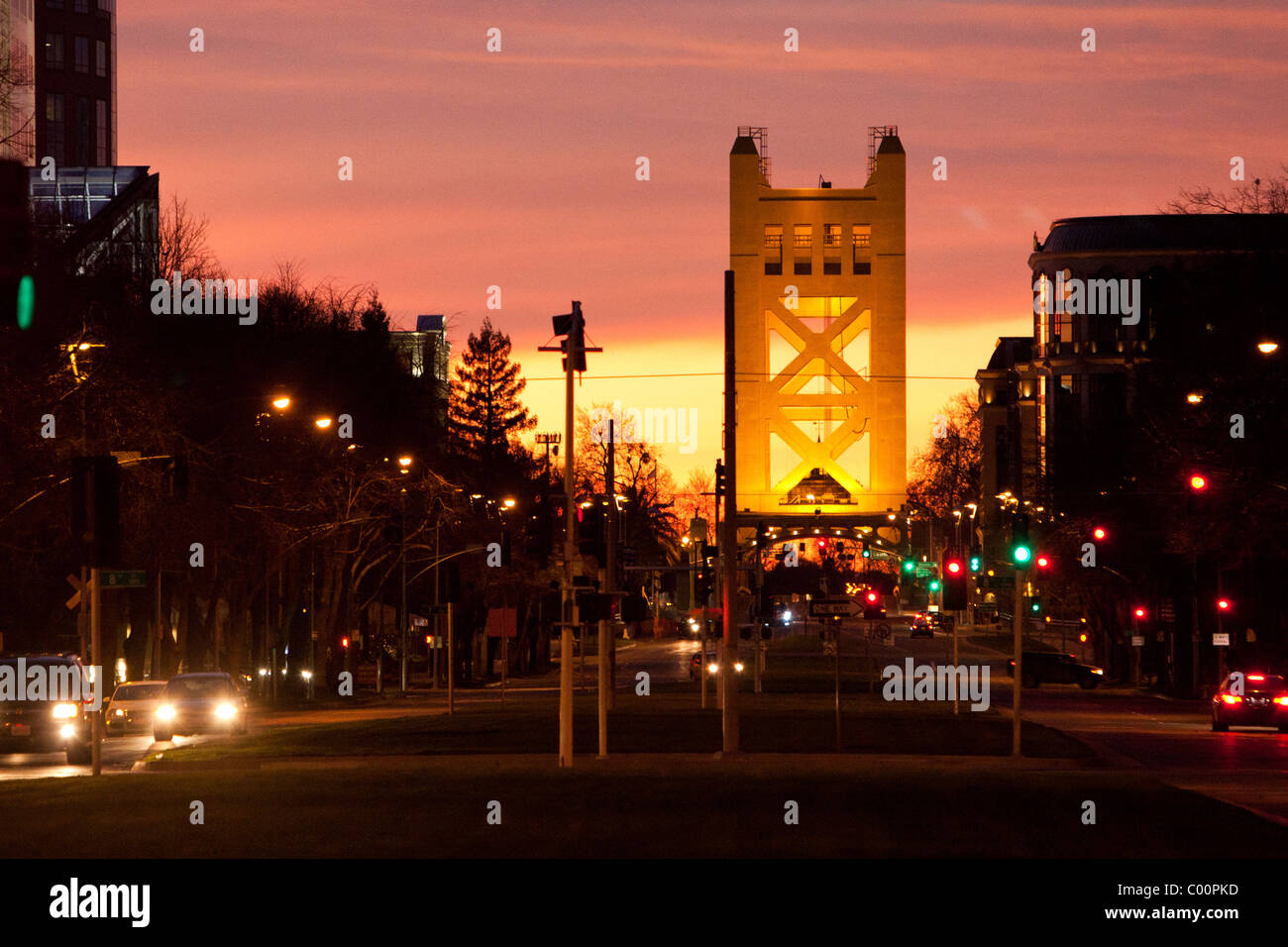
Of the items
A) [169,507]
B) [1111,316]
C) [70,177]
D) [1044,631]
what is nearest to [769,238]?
[1111,316]

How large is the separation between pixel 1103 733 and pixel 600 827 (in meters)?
25.6

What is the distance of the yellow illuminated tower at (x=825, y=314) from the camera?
12519cm

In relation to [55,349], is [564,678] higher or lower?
lower

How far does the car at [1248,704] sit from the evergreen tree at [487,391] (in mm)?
95566

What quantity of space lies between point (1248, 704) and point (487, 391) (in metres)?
98.7

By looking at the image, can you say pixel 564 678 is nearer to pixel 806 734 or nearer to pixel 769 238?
pixel 806 734

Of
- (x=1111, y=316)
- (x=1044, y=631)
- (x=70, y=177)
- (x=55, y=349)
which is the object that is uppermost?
(x=70, y=177)

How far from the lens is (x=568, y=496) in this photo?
29.8m

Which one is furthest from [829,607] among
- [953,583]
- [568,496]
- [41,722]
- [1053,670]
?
[1053,670]

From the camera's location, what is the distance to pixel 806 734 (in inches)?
1436

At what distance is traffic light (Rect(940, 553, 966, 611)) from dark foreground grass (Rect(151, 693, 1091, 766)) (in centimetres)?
277

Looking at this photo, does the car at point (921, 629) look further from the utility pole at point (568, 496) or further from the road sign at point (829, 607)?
the utility pole at point (568, 496)

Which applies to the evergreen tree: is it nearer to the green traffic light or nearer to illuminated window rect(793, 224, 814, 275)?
illuminated window rect(793, 224, 814, 275)
